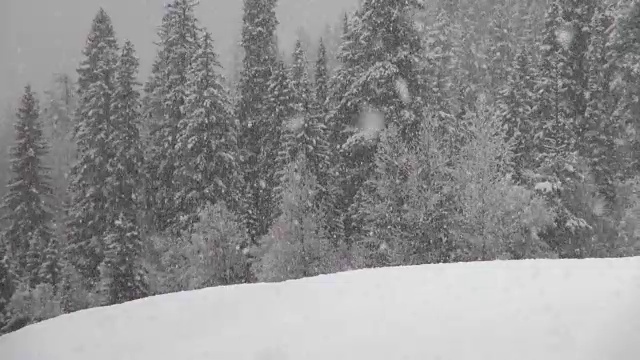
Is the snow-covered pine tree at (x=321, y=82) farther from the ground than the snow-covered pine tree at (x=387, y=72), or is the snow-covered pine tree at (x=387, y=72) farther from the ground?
the snow-covered pine tree at (x=321, y=82)

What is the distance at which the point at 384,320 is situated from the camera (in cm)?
776

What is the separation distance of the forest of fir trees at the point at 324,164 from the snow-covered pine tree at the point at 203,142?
101 millimetres

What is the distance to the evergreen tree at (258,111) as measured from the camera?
33938 mm

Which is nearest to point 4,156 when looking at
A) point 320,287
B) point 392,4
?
point 392,4

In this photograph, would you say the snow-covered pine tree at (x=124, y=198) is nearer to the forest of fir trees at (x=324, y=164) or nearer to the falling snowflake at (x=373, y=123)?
the forest of fir trees at (x=324, y=164)

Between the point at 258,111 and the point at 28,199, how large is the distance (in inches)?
569

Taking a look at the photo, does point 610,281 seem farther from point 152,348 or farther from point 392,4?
point 392,4

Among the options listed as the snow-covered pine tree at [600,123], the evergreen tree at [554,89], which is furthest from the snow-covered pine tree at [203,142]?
the snow-covered pine tree at [600,123]

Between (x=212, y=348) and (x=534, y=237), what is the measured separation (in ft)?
63.8

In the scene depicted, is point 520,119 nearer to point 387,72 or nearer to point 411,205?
point 411,205

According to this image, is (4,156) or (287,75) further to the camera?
(4,156)

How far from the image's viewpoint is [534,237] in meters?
24.0

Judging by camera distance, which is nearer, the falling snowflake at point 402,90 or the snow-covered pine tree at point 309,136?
the falling snowflake at point 402,90

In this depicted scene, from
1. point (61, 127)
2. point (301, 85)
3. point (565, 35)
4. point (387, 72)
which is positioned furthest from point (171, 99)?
point (61, 127)
